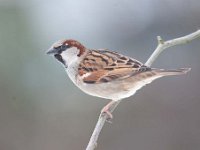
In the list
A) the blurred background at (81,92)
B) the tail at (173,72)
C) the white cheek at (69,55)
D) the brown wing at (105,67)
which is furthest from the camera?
the blurred background at (81,92)

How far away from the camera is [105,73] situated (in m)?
2.63

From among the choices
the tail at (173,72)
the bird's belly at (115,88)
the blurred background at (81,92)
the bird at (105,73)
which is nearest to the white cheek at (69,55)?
the bird at (105,73)

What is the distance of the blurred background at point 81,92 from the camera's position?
4.88 m

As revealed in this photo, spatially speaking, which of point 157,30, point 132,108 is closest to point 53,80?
point 132,108

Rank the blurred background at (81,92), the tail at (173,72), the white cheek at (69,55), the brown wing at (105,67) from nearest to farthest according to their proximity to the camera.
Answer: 1. the tail at (173,72)
2. the white cheek at (69,55)
3. the brown wing at (105,67)
4. the blurred background at (81,92)

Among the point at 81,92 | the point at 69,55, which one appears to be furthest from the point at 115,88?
the point at 81,92

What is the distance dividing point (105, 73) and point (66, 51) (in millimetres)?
228

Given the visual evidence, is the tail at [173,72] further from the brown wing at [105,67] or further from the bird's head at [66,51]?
the bird's head at [66,51]

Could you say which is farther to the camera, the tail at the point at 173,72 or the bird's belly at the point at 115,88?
the bird's belly at the point at 115,88

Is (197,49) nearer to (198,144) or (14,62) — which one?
(198,144)

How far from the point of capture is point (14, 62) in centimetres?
533

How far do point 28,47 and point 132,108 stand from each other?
3.61 ft

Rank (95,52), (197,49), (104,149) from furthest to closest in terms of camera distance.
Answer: (197,49), (104,149), (95,52)

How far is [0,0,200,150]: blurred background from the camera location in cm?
488
